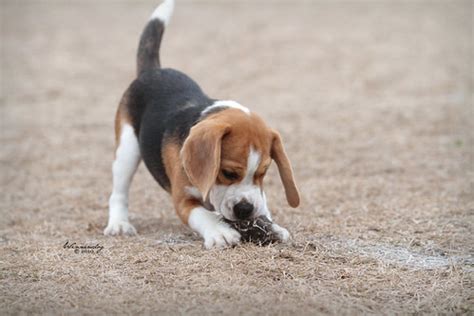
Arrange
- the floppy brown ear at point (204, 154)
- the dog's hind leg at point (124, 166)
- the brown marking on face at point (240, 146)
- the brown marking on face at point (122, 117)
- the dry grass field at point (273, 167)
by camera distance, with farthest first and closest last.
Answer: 1. the brown marking on face at point (122, 117)
2. the dog's hind leg at point (124, 166)
3. the brown marking on face at point (240, 146)
4. the floppy brown ear at point (204, 154)
5. the dry grass field at point (273, 167)

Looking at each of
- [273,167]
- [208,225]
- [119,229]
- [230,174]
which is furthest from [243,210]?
[273,167]

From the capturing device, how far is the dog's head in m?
5.00

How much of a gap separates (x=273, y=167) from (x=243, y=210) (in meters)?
4.44

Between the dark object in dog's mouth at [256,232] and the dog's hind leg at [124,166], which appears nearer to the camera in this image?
the dark object in dog's mouth at [256,232]

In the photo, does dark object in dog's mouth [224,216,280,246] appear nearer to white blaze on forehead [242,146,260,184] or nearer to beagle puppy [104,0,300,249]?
beagle puppy [104,0,300,249]

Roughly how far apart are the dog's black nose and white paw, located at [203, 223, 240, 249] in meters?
0.19

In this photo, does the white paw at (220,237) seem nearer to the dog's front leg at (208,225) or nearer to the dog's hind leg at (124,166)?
the dog's front leg at (208,225)

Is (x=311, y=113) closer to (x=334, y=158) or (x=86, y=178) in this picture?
(x=334, y=158)

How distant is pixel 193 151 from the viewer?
509 centimetres

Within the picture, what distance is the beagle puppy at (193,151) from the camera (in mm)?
5059

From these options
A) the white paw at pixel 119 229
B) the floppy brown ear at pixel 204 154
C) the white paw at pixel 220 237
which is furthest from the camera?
the white paw at pixel 119 229

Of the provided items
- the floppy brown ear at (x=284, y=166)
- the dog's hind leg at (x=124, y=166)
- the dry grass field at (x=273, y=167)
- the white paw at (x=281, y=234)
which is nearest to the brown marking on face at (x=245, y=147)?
the floppy brown ear at (x=284, y=166)

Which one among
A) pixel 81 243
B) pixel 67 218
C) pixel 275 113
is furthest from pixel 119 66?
pixel 81 243

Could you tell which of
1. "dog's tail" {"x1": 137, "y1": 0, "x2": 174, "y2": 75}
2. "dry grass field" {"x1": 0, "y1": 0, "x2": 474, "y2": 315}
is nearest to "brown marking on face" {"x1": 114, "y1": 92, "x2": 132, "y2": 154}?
"dog's tail" {"x1": 137, "y1": 0, "x2": 174, "y2": 75}
